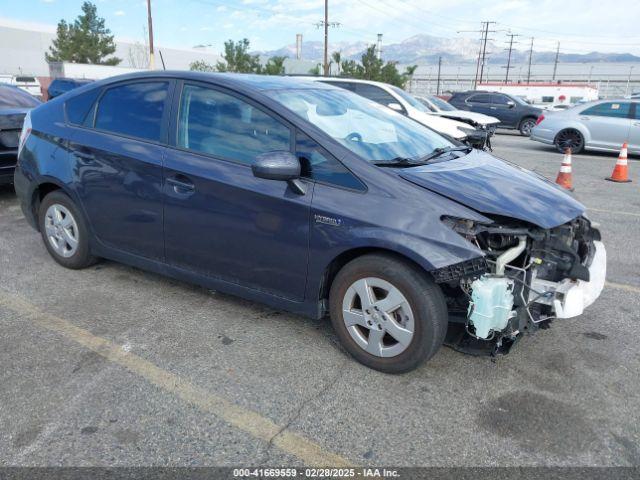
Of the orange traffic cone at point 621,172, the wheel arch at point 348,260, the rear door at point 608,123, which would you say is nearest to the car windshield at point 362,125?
the wheel arch at point 348,260

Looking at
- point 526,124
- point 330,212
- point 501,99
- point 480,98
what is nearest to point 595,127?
point 526,124

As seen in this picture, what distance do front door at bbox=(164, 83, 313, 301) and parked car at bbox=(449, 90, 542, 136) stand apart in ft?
59.1

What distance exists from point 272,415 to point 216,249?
1.21 meters

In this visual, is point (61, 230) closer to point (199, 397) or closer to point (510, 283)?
point (199, 397)

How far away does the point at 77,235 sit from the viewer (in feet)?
14.2

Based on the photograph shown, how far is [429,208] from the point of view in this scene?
2.83 meters

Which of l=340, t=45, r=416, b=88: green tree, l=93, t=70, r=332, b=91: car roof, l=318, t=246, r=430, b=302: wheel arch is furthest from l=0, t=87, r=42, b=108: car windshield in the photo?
l=340, t=45, r=416, b=88: green tree

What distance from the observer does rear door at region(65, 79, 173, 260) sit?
12.1 ft

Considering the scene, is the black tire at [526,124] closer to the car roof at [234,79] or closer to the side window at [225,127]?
the car roof at [234,79]

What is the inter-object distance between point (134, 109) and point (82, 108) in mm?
623

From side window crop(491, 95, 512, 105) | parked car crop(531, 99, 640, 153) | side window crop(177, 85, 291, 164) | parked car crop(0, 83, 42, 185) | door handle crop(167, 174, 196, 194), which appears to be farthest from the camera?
side window crop(491, 95, 512, 105)

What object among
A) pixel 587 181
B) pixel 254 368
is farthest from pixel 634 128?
pixel 254 368

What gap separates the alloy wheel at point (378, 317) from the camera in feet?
9.49

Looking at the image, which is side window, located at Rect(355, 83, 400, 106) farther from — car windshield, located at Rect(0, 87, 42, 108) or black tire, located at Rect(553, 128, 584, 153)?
car windshield, located at Rect(0, 87, 42, 108)
